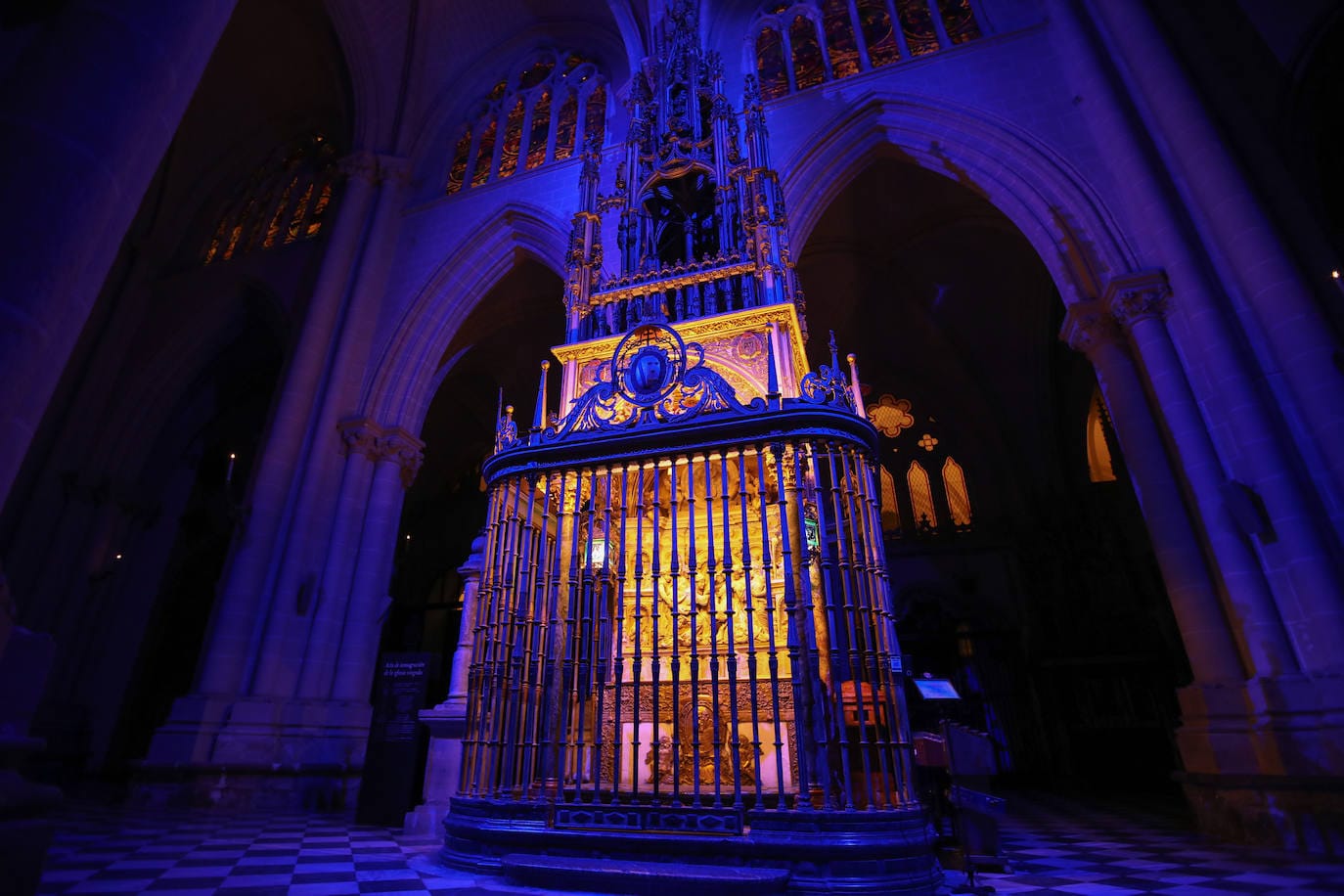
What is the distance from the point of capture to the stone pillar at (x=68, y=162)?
2.60 metres

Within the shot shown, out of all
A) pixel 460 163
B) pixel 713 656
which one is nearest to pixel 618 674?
pixel 713 656

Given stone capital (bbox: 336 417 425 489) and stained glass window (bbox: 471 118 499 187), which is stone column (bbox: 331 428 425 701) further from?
stained glass window (bbox: 471 118 499 187)

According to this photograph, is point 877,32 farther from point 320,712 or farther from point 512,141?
point 320,712

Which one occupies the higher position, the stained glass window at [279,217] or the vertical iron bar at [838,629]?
the stained glass window at [279,217]

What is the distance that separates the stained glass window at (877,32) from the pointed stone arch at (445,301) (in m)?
6.40

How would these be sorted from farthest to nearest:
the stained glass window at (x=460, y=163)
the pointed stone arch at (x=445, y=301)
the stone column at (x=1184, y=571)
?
the stained glass window at (x=460, y=163) → the pointed stone arch at (x=445, y=301) → the stone column at (x=1184, y=571)

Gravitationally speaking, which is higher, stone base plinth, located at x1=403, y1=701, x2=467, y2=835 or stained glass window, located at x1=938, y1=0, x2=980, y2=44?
stained glass window, located at x1=938, y1=0, x2=980, y2=44

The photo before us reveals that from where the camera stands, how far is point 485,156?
14180mm

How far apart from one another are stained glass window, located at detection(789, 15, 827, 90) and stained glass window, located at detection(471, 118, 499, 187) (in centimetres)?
655

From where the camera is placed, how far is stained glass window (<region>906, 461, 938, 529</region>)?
15.7m

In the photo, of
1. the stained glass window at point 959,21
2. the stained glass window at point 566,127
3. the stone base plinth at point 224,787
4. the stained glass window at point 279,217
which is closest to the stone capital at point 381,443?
the stone base plinth at point 224,787

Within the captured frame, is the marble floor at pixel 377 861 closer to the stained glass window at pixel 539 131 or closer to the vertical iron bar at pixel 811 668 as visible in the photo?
the vertical iron bar at pixel 811 668

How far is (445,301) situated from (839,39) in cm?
887

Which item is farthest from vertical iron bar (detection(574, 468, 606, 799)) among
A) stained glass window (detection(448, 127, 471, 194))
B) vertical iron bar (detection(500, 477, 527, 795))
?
stained glass window (detection(448, 127, 471, 194))
